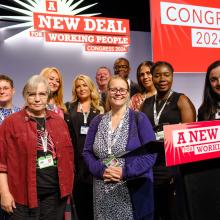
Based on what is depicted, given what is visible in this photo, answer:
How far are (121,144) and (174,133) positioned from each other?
3.35 feet

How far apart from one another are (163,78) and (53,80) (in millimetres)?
1078

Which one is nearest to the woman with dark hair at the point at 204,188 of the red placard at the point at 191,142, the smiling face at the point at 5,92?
the red placard at the point at 191,142

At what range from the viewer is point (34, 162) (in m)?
1.89

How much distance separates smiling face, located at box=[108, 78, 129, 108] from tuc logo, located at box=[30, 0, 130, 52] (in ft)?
9.97

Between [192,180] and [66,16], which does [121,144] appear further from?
[66,16]

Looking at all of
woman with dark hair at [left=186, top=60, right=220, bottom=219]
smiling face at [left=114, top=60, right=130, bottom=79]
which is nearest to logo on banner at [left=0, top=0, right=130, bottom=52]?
smiling face at [left=114, top=60, right=130, bottom=79]

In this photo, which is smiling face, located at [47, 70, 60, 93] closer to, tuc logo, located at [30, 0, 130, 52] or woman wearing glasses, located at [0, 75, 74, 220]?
woman wearing glasses, located at [0, 75, 74, 220]

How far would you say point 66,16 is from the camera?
193 inches

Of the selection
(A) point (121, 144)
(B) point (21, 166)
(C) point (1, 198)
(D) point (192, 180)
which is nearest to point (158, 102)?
(A) point (121, 144)

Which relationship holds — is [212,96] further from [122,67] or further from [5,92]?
[122,67]

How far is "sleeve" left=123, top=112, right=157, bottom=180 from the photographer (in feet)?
6.06

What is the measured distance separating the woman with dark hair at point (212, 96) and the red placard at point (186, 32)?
2.67 m

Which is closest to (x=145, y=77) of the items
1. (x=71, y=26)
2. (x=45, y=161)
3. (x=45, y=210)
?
(x=45, y=161)

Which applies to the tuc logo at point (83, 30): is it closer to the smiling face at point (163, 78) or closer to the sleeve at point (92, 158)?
the smiling face at point (163, 78)
